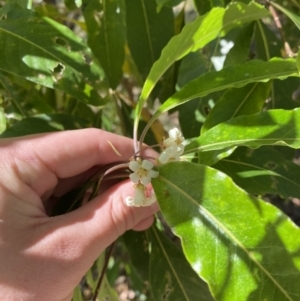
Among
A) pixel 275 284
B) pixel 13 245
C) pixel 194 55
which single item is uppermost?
pixel 194 55

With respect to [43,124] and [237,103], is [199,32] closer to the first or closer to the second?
[237,103]

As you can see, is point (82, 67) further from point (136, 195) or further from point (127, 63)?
point (127, 63)

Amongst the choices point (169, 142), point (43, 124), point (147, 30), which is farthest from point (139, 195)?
point (147, 30)

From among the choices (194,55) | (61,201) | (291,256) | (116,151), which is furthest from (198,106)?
(291,256)

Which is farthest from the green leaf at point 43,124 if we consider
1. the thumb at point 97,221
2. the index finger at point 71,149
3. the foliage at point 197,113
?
the thumb at point 97,221

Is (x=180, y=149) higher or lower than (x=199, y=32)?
lower

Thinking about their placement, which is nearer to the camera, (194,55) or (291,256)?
(291,256)

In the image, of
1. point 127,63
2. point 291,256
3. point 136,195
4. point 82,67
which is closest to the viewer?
point 291,256
